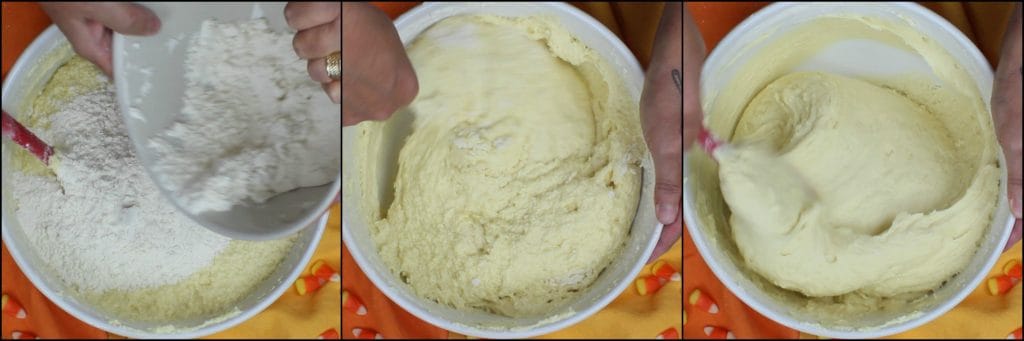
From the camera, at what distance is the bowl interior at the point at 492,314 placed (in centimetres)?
53

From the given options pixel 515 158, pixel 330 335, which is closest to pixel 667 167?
pixel 515 158

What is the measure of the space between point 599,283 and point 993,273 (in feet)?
1.14

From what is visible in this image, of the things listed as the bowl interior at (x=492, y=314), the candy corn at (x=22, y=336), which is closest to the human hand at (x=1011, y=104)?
the bowl interior at (x=492, y=314)

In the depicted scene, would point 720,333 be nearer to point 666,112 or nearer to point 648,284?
point 648,284

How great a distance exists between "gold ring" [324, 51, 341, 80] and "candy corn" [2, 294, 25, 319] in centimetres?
46

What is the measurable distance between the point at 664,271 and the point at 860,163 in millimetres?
222

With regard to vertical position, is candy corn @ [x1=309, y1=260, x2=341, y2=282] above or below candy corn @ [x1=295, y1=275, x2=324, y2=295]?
above

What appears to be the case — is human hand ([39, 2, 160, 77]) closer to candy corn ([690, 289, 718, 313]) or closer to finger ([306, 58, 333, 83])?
finger ([306, 58, 333, 83])

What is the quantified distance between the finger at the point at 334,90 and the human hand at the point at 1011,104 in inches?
17.6

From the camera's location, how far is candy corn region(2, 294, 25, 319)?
2.44 ft

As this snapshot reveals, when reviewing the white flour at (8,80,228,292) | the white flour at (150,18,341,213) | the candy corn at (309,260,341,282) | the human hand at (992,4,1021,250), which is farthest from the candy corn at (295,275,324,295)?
the human hand at (992,4,1021,250)

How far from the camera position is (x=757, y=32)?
1.77 feet

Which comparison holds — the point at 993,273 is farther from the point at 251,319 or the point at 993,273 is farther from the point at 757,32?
the point at 251,319

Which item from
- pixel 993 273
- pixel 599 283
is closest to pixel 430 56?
pixel 599 283
